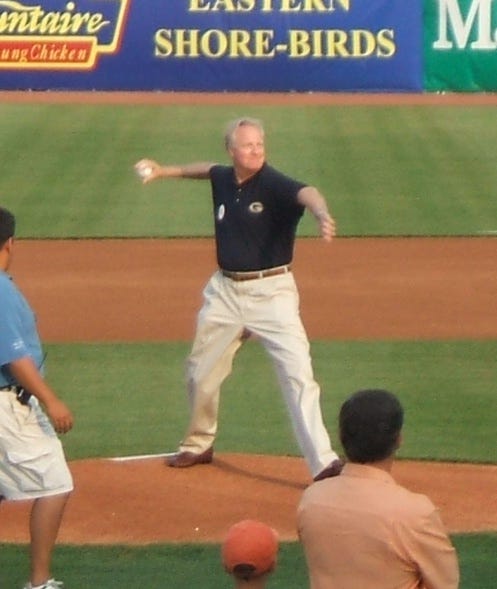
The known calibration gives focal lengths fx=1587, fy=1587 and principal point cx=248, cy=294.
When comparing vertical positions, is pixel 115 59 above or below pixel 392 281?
above

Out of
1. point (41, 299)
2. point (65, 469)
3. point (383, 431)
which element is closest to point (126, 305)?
point (41, 299)

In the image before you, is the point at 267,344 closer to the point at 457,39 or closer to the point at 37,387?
the point at 37,387

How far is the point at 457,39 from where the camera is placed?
29938 mm

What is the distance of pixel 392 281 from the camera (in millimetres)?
14641

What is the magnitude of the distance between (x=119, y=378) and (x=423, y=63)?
20.3m

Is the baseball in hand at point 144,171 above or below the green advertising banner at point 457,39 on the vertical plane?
below

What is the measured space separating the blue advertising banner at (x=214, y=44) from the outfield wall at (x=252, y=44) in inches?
0.7

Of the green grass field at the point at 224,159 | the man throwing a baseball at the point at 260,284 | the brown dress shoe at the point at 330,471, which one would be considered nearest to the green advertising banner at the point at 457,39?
the green grass field at the point at 224,159

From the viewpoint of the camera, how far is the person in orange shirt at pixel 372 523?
4.04 metres

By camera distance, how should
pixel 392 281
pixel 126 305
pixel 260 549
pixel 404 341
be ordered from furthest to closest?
pixel 392 281 < pixel 126 305 < pixel 404 341 < pixel 260 549

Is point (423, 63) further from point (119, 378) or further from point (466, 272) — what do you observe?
point (119, 378)

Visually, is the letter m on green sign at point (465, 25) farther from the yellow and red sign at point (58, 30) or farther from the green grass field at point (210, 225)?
the yellow and red sign at point (58, 30)

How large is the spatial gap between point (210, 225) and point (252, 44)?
12.5 meters

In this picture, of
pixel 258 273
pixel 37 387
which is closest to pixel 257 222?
pixel 258 273
